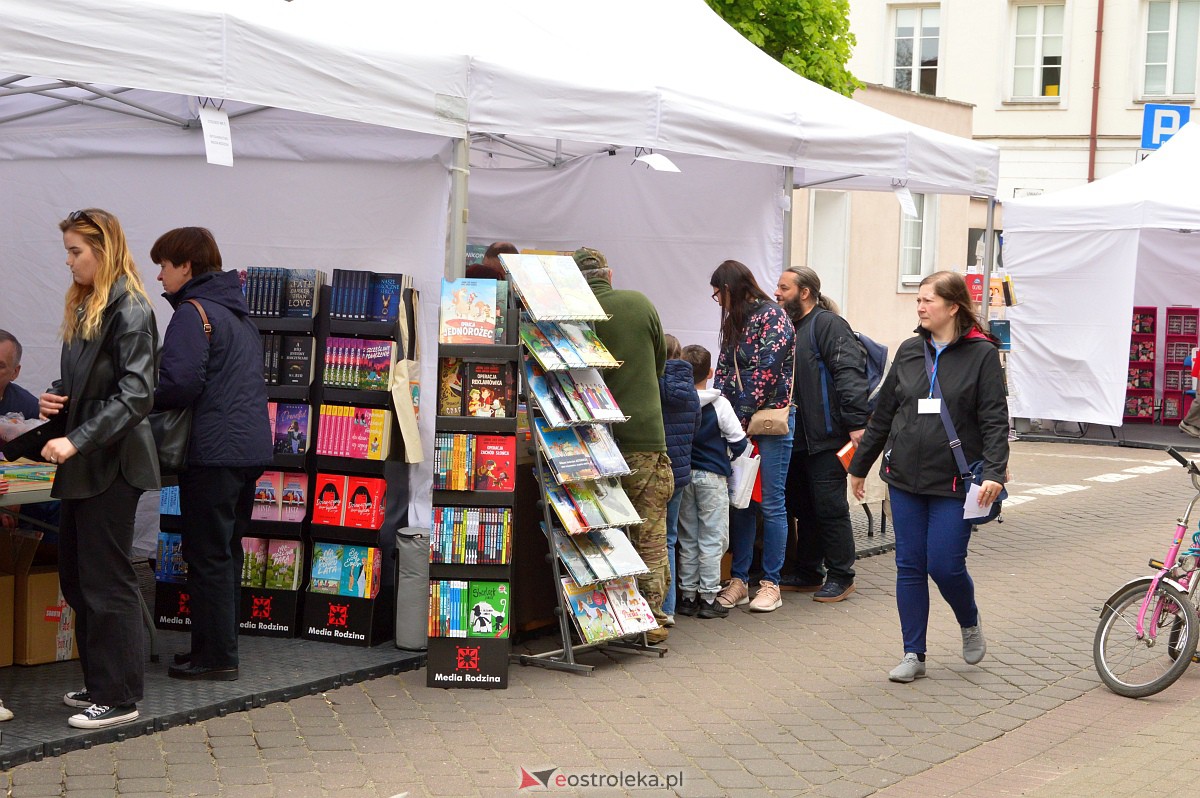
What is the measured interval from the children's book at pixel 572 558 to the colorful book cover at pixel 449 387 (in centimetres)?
72

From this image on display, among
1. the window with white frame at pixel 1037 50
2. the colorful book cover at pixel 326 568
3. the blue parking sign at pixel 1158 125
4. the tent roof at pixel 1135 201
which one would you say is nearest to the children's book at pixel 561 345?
the colorful book cover at pixel 326 568

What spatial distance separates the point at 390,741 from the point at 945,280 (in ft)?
10.0

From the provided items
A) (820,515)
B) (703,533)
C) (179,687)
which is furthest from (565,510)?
(820,515)

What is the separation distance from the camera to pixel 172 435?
219 inches

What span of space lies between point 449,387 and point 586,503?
84cm

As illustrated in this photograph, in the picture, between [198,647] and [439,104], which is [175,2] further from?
[198,647]

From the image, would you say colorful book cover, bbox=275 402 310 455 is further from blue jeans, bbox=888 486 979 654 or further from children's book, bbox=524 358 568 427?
blue jeans, bbox=888 486 979 654

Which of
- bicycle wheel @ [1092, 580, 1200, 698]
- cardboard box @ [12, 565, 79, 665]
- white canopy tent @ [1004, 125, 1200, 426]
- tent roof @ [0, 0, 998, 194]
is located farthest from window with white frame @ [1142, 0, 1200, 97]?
cardboard box @ [12, 565, 79, 665]

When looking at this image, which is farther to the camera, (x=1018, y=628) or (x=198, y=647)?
(x=1018, y=628)

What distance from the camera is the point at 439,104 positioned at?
243 inches

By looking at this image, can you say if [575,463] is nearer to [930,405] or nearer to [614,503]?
[614,503]

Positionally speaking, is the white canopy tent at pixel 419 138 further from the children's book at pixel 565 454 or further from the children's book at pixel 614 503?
the children's book at pixel 614 503

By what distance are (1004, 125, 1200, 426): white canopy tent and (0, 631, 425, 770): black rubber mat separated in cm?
1185

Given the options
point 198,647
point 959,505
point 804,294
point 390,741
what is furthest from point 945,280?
point 198,647
